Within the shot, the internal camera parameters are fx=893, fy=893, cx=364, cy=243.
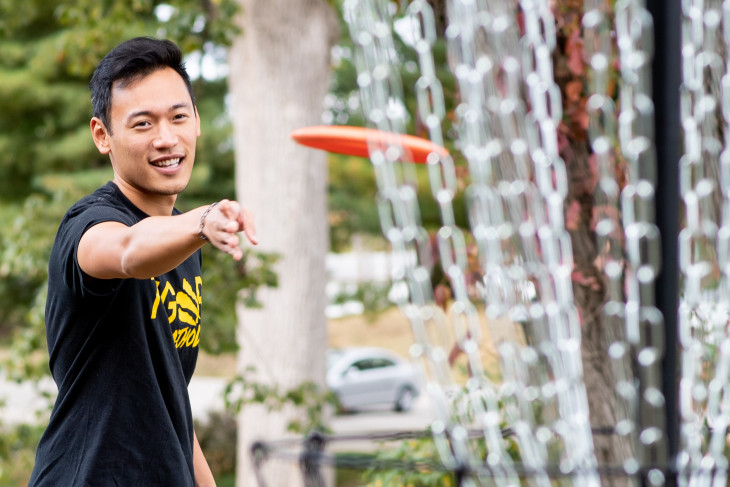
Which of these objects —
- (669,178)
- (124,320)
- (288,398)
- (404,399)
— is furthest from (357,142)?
(404,399)

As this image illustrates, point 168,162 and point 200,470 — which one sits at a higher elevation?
point 168,162

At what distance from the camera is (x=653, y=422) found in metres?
1.37

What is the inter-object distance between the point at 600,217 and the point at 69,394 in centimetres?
166

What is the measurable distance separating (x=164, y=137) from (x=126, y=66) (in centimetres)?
16

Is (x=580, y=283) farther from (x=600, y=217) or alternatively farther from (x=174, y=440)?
(x=174, y=440)

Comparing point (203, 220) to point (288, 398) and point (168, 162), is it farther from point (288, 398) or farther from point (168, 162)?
point (288, 398)

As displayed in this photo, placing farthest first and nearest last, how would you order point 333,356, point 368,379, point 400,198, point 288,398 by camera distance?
point 333,356, point 368,379, point 288,398, point 400,198

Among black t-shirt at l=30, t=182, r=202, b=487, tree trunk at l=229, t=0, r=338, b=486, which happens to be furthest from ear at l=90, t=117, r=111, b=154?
tree trunk at l=229, t=0, r=338, b=486

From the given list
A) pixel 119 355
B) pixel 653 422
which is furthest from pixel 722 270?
pixel 119 355

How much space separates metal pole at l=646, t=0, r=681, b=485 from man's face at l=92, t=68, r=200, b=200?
93 centimetres

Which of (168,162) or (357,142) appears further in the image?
(357,142)

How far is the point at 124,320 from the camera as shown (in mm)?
1699

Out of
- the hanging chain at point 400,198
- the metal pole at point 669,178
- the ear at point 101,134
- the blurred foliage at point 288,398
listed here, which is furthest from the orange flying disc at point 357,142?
the blurred foliage at point 288,398

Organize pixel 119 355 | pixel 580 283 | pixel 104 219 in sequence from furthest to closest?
pixel 580 283, pixel 119 355, pixel 104 219
